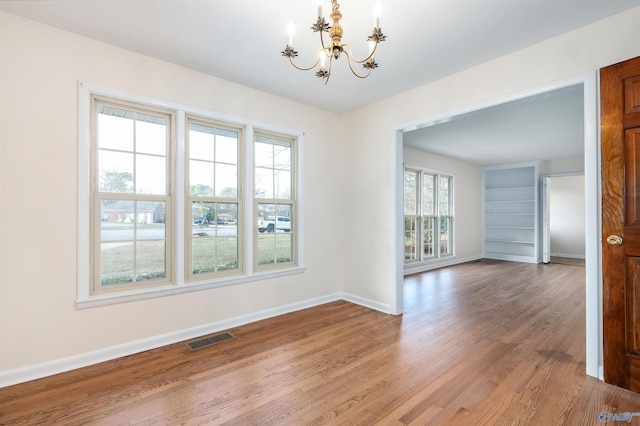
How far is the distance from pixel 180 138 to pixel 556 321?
4.80 m

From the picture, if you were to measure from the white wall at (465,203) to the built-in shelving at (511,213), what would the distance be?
0.38m

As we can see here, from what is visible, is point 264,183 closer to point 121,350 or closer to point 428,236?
point 121,350

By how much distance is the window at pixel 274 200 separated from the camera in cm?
373

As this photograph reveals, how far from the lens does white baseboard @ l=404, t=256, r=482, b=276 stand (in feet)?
21.5

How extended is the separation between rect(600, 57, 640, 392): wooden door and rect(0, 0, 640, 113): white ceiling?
0.62 meters

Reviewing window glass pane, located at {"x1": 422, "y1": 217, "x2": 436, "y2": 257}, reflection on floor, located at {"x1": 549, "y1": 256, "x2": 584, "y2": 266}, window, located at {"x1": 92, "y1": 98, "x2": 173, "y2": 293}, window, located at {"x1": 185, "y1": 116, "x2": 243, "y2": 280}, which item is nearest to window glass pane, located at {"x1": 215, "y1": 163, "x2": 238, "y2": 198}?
window, located at {"x1": 185, "y1": 116, "x2": 243, "y2": 280}

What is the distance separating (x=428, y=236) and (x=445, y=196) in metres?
1.28

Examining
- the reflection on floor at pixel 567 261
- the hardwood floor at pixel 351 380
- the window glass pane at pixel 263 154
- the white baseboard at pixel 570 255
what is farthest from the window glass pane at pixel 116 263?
the white baseboard at pixel 570 255

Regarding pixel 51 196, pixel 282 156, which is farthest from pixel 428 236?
pixel 51 196

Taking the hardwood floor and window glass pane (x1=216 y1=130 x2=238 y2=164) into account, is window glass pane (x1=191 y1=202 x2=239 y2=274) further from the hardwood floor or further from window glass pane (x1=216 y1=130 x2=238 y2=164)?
the hardwood floor

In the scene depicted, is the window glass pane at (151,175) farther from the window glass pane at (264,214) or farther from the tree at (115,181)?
the window glass pane at (264,214)

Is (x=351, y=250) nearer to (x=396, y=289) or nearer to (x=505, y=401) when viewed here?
(x=396, y=289)

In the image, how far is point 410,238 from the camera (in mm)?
6820

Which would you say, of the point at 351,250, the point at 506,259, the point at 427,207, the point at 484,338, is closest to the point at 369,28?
the point at 351,250
